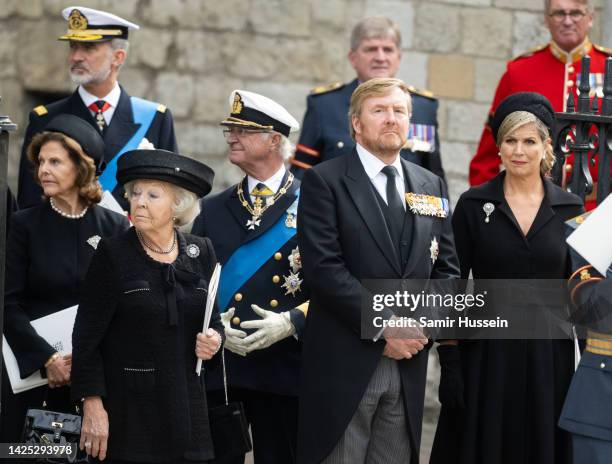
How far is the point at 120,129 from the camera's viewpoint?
20.2 ft

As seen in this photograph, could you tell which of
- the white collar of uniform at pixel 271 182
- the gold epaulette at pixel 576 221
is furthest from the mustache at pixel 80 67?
the gold epaulette at pixel 576 221

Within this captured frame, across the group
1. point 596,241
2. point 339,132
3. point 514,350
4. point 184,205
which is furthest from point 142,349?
point 339,132

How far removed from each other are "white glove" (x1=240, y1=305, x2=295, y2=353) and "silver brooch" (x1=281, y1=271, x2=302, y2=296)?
0.49ft

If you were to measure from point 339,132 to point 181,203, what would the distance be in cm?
207

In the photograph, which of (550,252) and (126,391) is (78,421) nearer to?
(126,391)

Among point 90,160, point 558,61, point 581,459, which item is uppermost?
point 558,61

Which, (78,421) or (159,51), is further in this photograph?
(159,51)

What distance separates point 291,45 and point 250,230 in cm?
288

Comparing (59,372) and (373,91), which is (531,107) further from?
(59,372)

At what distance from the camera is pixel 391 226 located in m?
4.85

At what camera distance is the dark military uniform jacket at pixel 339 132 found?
22.1 feet

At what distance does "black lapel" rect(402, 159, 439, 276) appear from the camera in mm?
4832

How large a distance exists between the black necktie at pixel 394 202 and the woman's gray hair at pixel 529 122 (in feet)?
2.29

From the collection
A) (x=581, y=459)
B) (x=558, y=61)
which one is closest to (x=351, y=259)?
(x=581, y=459)
